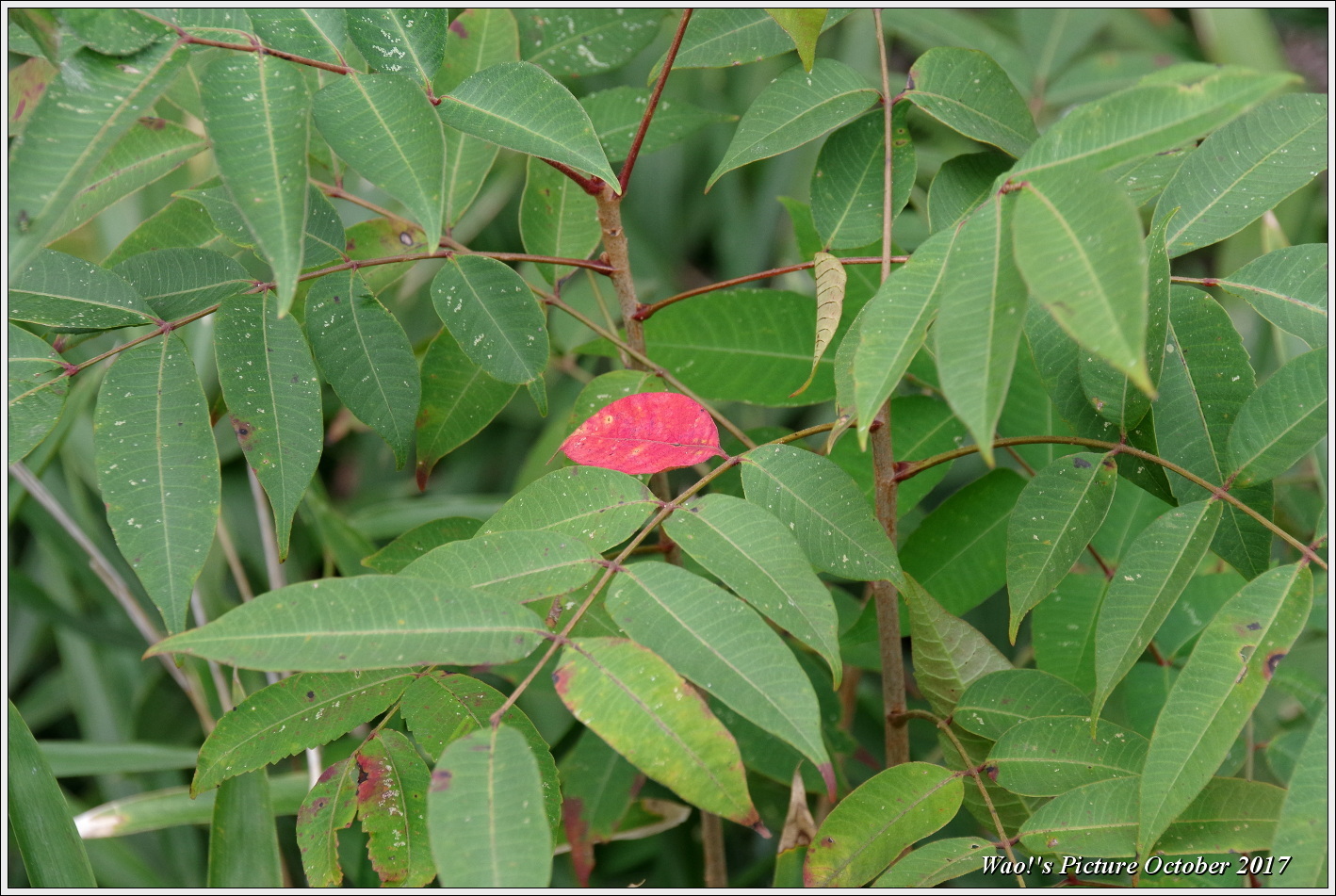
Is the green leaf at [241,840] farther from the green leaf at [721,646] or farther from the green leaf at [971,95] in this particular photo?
the green leaf at [971,95]

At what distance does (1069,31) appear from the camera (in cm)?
110

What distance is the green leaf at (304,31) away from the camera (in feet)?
1.58

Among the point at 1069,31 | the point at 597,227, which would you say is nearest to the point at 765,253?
the point at 1069,31

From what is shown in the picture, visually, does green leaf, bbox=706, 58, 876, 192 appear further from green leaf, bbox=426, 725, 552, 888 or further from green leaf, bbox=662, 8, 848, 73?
green leaf, bbox=426, 725, 552, 888

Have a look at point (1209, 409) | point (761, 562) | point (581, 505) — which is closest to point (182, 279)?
point (581, 505)

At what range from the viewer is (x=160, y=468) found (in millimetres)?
502

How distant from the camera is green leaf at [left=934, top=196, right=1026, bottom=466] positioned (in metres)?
0.37

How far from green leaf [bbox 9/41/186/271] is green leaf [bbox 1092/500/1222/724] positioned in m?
0.50

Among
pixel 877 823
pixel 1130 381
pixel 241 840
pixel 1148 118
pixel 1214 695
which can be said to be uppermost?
pixel 1148 118

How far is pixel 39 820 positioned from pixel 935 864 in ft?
1.79

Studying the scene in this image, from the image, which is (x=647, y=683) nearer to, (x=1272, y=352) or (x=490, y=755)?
(x=490, y=755)

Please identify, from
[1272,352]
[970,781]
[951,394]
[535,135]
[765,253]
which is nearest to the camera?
[951,394]

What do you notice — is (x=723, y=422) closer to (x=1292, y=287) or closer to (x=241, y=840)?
(x=1292, y=287)

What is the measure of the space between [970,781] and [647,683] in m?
0.28
